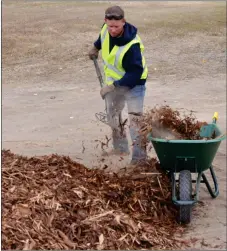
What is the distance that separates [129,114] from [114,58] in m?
0.60

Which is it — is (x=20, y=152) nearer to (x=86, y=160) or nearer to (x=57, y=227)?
(x=86, y=160)

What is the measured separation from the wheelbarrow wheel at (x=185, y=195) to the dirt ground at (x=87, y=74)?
0.10 metres

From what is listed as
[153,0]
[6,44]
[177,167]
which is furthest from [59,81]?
[153,0]

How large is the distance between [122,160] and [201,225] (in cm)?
174

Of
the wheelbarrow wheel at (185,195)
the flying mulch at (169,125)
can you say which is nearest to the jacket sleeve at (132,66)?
the flying mulch at (169,125)

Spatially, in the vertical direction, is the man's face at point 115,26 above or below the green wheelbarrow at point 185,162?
above

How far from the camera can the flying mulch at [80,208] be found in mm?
5621

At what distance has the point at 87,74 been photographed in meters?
13.0

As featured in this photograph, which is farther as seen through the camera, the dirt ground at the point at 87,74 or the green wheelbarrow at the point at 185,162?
the dirt ground at the point at 87,74

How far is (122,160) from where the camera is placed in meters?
7.92

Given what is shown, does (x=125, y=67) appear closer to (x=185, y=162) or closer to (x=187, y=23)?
(x=185, y=162)

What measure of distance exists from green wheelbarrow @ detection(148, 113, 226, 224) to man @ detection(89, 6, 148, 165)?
0.52m

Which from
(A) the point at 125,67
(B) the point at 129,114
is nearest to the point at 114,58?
(A) the point at 125,67

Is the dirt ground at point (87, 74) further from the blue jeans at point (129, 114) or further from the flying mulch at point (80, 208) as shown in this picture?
the flying mulch at point (80, 208)
